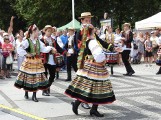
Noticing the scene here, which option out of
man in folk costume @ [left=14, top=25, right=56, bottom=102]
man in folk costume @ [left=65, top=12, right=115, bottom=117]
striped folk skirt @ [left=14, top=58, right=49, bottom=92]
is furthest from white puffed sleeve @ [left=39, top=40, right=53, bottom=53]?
man in folk costume @ [left=65, top=12, right=115, bottom=117]

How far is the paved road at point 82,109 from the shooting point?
23.1 feet

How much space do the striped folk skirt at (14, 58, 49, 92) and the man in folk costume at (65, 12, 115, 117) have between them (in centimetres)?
171

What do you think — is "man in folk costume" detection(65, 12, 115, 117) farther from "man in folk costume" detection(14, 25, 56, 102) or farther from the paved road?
"man in folk costume" detection(14, 25, 56, 102)

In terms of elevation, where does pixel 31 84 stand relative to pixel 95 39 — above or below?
below

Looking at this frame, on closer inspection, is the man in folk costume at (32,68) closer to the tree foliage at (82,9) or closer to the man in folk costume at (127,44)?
the man in folk costume at (127,44)

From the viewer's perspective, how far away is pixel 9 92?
32.6 feet

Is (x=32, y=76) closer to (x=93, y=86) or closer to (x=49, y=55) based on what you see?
(x=49, y=55)

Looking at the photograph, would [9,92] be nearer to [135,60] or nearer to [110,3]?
[135,60]

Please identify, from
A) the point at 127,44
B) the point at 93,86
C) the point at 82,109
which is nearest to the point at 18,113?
the point at 82,109

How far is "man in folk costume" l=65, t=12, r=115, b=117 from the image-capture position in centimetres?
Answer: 673

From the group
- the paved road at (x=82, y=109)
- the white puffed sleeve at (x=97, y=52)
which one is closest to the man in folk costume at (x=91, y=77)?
the white puffed sleeve at (x=97, y=52)

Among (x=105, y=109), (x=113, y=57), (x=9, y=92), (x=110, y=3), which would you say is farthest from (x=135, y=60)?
(x=110, y=3)

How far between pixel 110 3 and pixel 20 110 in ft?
93.7

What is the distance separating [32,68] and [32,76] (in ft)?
0.62
